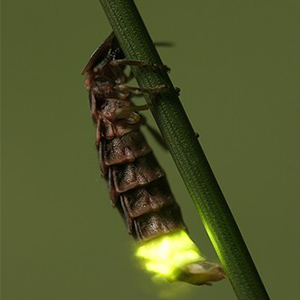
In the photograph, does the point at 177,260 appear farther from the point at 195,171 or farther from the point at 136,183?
the point at 195,171

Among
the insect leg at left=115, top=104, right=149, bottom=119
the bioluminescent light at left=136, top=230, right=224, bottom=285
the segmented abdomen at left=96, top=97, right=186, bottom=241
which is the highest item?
the insect leg at left=115, top=104, right=149, bottom=119

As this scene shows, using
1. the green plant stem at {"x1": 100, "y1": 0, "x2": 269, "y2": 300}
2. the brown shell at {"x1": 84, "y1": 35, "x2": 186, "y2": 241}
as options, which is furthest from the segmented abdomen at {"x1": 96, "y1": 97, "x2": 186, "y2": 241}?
the green plant stem at {"x1": 100, "y1": 0, "x2": 269, "y2": 300}

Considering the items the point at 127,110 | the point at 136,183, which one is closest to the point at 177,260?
the point at 136,183

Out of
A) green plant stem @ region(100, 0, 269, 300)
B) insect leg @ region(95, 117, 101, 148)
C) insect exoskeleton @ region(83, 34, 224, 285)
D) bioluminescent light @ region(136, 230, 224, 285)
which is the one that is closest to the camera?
green plant stem @ region(100, 0, 269, 300)

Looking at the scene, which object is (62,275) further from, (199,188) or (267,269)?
(199,188)

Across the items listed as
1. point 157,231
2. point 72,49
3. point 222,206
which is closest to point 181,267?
point 157,231

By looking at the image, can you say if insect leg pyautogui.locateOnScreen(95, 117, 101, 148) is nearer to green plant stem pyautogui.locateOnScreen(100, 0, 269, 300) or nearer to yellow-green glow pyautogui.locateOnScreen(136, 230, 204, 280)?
yellow-green glow pyautogui.locateOnScreen(136, 230, 204, 280)
